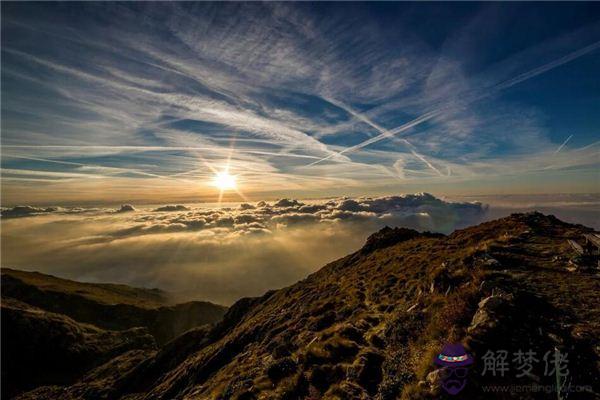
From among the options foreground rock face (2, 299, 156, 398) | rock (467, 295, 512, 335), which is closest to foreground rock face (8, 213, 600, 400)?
rock (467, 295, 512, 335)

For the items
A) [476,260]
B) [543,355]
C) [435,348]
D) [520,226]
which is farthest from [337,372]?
[520,226]

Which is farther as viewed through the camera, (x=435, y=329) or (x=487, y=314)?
(x=435, y=329)

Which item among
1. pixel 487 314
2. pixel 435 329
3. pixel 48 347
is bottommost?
pixel 48 347

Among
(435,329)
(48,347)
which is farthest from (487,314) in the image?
(48,347)

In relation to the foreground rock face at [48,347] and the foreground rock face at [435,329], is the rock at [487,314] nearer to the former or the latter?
the foreground rock face at [435,329]

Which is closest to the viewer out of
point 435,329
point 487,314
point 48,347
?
point 487,314

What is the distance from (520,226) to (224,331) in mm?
61857

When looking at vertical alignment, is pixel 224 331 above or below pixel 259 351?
below

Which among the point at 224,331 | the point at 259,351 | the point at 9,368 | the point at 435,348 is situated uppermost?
the point at 435,348

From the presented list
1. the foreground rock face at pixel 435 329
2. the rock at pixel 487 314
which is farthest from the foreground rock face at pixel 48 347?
the rock at pixel 487 314

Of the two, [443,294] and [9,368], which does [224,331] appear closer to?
[443,294]

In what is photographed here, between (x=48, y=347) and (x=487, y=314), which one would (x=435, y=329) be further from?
(x=48, y=347)

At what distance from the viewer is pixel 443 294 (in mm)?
20891

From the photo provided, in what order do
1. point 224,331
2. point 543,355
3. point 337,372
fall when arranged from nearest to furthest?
1. point 543,355
2. point 337,372
3. point 224,331
